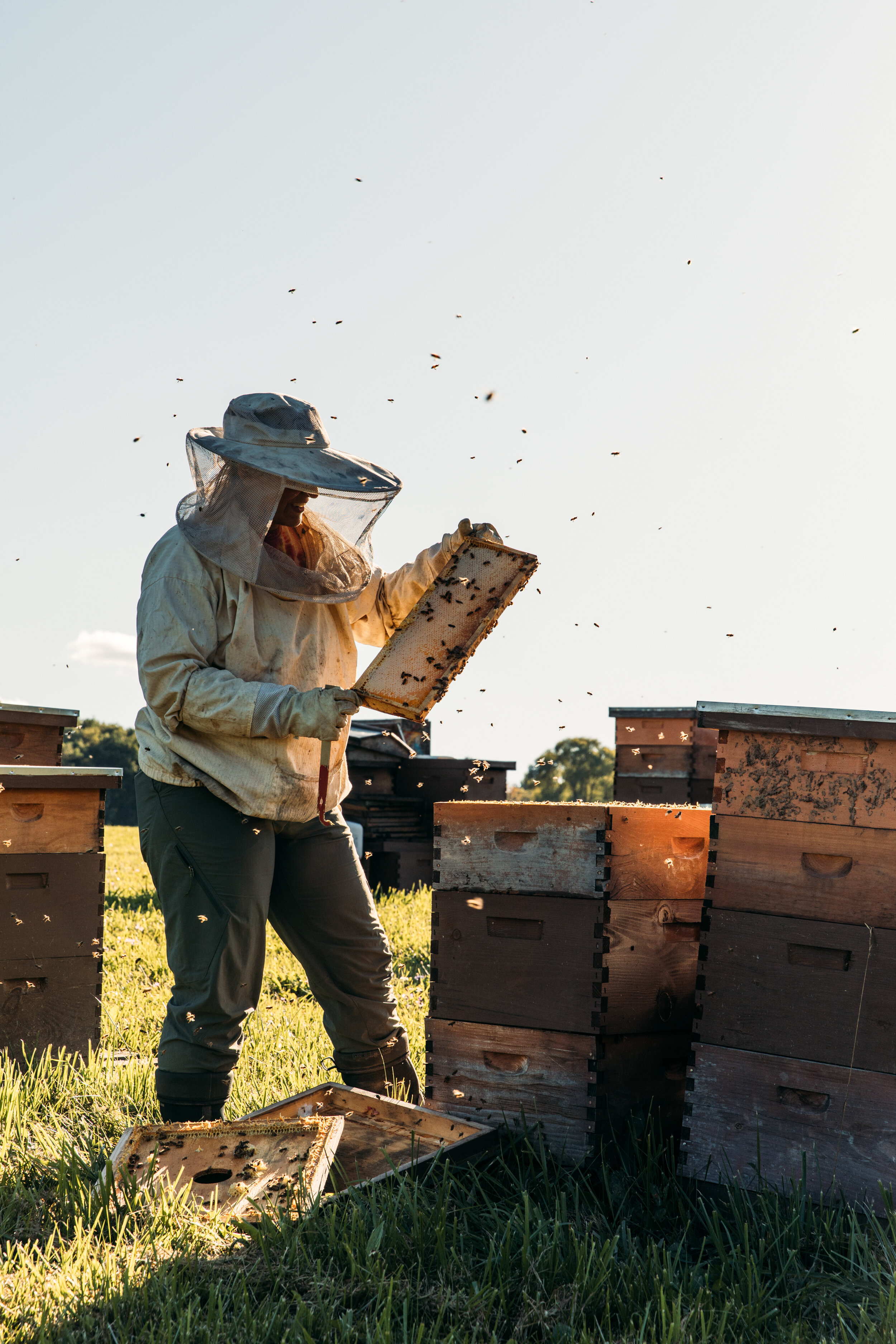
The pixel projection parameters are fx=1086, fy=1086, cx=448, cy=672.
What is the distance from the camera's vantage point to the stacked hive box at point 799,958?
2521mm

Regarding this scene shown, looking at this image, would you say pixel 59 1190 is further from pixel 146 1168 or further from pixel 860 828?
pixel 860 828

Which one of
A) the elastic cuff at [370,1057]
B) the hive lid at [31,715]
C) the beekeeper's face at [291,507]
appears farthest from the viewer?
the hive lid at [31,715]

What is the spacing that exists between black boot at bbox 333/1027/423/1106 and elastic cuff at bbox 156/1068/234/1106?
45 centimetres

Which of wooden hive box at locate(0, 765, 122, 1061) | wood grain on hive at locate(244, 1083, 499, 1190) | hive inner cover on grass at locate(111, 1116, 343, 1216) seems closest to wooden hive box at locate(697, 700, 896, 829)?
wood grain on hive at locate(244, 1083, 499, 1190)

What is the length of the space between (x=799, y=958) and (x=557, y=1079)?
73cm

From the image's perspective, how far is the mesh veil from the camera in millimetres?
2992

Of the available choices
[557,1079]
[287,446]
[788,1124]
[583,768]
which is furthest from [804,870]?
[583,768]

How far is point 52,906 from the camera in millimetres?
3875

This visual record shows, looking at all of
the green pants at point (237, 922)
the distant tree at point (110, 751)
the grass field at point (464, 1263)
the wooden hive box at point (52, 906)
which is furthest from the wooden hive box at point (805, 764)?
the distant tree at point (110, 751)

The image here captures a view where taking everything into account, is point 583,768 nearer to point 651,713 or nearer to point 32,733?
point 651,713

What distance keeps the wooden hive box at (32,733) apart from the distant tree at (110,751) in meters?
23.2

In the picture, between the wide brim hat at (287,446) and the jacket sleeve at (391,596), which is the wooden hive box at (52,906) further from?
the wide brim hat at (287,446)

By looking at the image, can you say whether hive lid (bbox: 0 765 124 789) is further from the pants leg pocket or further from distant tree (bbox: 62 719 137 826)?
distant tree (bbox: 62 719 137 826)

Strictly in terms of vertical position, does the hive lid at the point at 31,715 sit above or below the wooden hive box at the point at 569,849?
above
